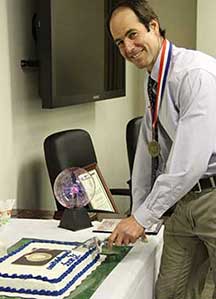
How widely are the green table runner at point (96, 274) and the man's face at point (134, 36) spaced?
0.62 m

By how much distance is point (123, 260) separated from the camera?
1.65 meters

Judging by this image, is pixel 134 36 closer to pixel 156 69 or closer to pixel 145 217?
pixel 156 69

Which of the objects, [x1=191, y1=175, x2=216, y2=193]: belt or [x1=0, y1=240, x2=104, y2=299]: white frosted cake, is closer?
[x1=0, y1=240, x2=104, y2=299]: white frosted cake

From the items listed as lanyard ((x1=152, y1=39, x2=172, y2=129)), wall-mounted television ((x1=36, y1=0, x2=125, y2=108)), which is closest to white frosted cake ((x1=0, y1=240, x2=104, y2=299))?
lanyard ((x1=152, y1=39, x2=172, y2=129))

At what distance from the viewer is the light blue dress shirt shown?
5.19 feet

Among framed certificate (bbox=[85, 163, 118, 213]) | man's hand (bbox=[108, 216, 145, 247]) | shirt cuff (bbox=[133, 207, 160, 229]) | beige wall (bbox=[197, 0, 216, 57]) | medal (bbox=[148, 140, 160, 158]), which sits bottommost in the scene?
framed certificate (bbox=[85, 163, 118, 213])

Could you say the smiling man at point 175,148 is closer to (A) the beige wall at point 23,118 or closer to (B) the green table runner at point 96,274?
(B) the green table runner at point 96,274

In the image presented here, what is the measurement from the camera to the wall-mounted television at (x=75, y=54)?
251cm

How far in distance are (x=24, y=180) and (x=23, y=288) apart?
1279 millimetres

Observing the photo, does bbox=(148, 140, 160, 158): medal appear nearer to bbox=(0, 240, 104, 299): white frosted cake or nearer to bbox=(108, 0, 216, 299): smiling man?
bbox=(108, 0, 216, 299): smiling man

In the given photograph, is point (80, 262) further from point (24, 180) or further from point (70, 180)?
point (24, 180)

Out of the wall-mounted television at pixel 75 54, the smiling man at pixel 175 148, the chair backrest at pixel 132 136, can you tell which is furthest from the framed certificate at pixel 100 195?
the smiling man at pixel 175 148

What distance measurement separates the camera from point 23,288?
4.61 ft

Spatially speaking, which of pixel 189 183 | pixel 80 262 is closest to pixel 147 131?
pixel 189 183
